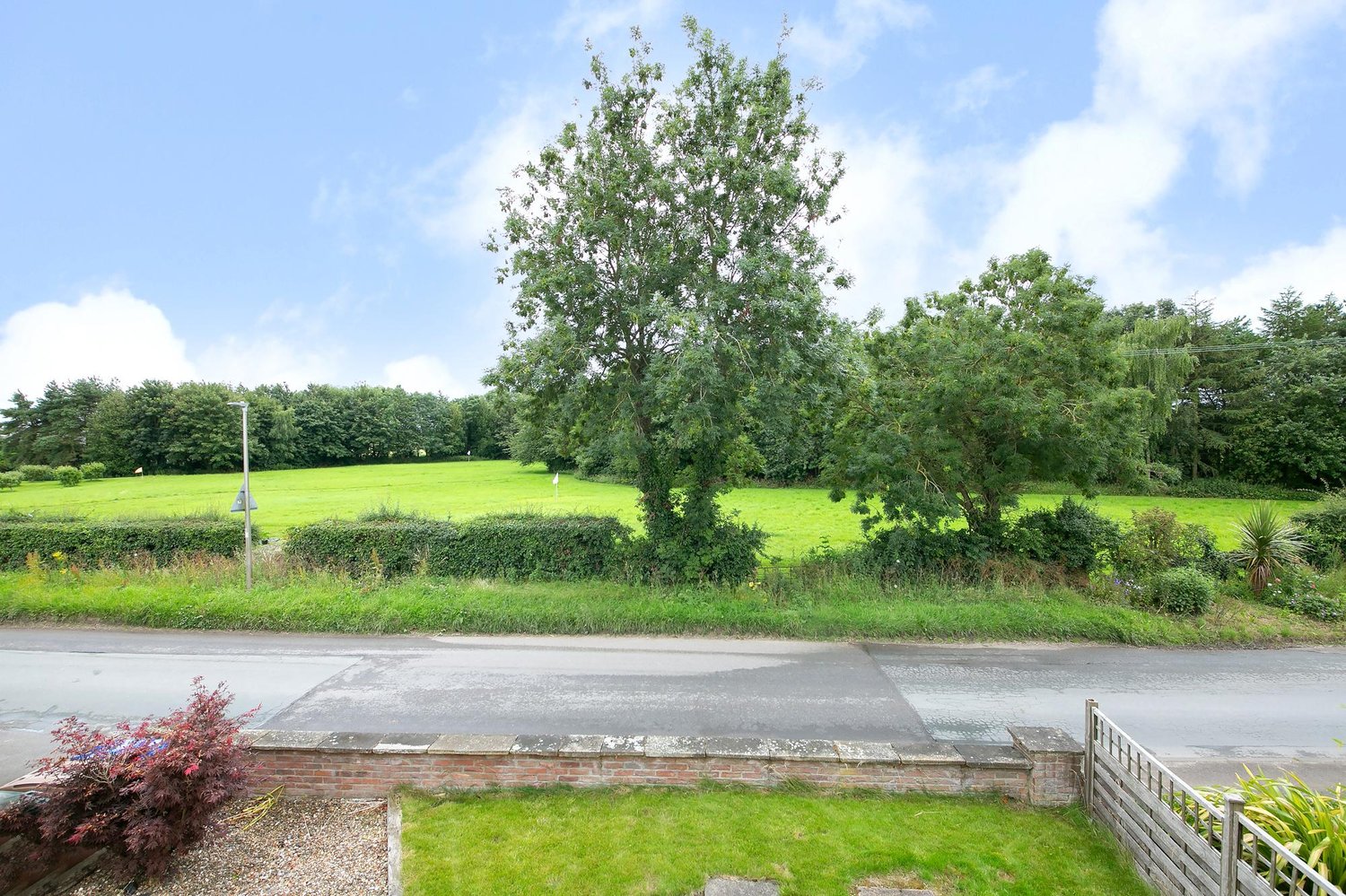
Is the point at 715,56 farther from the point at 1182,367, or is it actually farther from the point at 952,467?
the point at 1182,367

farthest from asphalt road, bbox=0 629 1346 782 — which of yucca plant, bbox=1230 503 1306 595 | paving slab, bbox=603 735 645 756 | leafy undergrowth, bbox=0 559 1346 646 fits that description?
yucca plant, bbox=1230 503 1306 595

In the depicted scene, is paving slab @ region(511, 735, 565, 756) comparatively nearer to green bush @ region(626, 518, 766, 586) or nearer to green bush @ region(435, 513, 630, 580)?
green bush @ region(626, 518, 766, 586)

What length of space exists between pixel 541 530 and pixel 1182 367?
1092 inches

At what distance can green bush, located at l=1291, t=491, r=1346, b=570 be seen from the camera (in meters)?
12.1

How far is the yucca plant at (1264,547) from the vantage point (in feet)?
37.2

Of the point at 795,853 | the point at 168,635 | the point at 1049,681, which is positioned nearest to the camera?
the point at 795,853

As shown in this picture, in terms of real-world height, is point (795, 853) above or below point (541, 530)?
below

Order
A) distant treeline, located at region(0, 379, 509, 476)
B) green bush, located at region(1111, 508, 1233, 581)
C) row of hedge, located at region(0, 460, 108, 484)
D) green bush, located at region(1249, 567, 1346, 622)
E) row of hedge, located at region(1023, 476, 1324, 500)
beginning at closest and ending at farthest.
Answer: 1. green bush, located at region(1249, 567, 1346, 622)
2. green bush, located at region(1111, 508, 1233, 581)
3. row of hedge, located at region(1023, 476, 1324, 500)
4. row of hedge, located at region(0, 460, 108, 484)
5. distant treeline, located at region(0, 379, 509, 476)

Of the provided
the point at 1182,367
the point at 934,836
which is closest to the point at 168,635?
the point at 934,836

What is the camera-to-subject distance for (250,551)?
11.8 metres

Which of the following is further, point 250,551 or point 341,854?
point 250,551

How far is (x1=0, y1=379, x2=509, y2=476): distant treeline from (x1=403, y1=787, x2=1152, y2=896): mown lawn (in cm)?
4791

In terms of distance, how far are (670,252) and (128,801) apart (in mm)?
8882

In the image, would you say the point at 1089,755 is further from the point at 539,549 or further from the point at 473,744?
the point at 539,549
